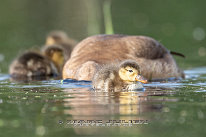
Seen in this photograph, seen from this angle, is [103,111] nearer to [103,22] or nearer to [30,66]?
[30,66]

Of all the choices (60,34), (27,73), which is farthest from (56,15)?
(27,73)

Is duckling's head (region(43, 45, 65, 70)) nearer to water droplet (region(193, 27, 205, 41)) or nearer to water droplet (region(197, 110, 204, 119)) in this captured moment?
water droplet (region(193, 27, 205, 41))

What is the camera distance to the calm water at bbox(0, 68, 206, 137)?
17.6ft

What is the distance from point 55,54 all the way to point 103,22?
953 cm

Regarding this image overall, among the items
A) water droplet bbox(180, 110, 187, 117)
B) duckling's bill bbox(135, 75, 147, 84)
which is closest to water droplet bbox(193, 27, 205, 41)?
duckling's bill bbox(135, 75, 147, 84)

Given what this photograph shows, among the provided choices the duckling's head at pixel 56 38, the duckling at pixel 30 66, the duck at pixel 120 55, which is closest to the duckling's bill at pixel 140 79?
the duck at pixel 120 55

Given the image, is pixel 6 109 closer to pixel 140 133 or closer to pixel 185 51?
pixel 140 133

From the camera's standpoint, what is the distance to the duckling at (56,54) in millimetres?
13070

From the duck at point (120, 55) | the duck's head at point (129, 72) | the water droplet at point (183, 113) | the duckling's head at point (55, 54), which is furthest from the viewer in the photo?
the duckling's head at point (55, 54)

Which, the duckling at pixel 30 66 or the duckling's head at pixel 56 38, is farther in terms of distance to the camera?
the duckling's head at pixel 56 38

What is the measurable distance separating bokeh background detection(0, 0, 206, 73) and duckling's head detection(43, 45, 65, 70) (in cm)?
93

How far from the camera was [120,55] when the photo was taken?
966 cm

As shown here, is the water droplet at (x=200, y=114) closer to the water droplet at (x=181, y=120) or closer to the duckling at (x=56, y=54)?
the water droplet at (x=181, y=120)

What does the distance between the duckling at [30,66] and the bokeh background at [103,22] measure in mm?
923
